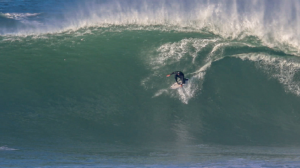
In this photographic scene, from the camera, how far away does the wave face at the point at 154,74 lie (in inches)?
452

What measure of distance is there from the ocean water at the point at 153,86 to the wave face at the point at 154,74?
0.05 meters

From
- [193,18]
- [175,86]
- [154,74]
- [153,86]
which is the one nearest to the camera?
[175,86]

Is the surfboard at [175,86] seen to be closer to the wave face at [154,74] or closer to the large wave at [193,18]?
the wave face at [154,74]

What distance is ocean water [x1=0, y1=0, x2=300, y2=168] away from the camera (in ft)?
34.8

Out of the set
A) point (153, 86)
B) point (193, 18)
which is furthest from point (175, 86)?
point (193, 18)

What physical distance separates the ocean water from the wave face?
0.16 feet

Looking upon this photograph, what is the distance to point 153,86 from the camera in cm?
1296

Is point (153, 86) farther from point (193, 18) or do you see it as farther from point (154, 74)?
point (193, 18)

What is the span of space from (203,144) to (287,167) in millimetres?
2925

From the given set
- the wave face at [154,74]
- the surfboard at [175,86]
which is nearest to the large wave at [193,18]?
the wave face at [154,74]

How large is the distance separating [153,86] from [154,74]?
0.66 m

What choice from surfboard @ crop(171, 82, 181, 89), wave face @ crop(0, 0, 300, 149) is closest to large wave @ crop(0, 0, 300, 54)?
wave face @ crop(0, 0, 300, 149)

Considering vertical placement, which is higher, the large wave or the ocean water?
the large wave

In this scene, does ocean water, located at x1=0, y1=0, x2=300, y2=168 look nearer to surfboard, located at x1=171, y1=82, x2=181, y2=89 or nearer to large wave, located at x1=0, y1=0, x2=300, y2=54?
large wave, located at x1=0, y1=0, x2=300, y2=54
